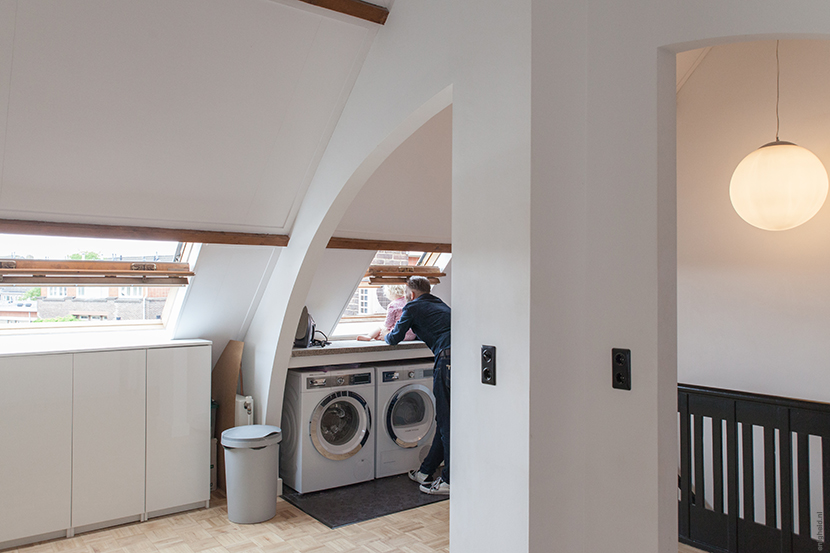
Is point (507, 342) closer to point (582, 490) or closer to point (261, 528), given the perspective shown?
point (582, 490)

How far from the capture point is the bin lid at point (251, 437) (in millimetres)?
3545

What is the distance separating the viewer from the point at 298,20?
2.78 m

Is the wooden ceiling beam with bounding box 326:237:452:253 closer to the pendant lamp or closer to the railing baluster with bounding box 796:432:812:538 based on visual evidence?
the pendant lamp

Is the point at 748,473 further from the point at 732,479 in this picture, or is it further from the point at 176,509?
the point at 176,509

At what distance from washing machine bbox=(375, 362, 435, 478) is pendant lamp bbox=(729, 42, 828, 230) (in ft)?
8.25

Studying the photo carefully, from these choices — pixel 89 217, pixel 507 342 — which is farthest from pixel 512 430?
pixel 89 217

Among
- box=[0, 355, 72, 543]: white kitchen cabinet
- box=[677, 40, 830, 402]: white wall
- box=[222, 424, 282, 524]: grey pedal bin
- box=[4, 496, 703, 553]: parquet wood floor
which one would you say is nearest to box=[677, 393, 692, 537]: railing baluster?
box=[4, 496, 703, 553]: parquet wood floor

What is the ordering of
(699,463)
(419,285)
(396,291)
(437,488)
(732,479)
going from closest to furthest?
1. (732,479)
2. (699,463)
3. (437,488)
4. (419,285)
5. (396,291)

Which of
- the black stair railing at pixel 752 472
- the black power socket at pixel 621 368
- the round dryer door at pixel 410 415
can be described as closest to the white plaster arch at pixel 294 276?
the round dryer door at pixel 410 415

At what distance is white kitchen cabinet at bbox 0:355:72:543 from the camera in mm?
3229

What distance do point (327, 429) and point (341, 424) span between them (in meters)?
0.11

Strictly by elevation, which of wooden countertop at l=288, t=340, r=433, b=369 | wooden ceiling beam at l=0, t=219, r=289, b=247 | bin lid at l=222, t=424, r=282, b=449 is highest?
wooden ceiling beam at l=0, t=219, r=289, b=247

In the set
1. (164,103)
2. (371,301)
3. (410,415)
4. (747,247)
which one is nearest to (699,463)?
(747,247)

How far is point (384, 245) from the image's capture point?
4559 mm
